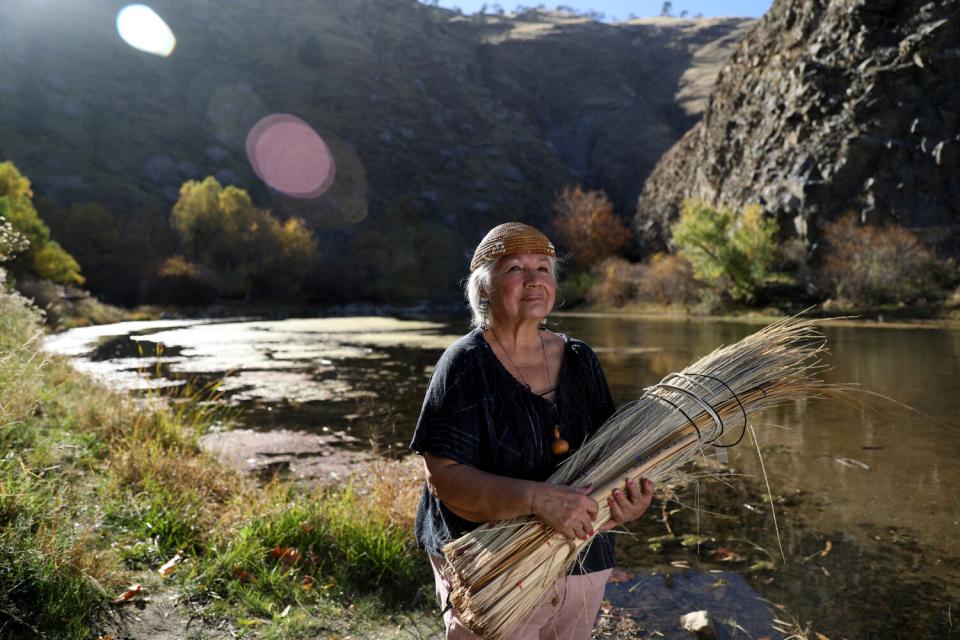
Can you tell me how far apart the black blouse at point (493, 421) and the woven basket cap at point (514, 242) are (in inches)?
10.9

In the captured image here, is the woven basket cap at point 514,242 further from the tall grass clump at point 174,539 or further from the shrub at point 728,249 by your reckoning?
the shrub at point 728,249

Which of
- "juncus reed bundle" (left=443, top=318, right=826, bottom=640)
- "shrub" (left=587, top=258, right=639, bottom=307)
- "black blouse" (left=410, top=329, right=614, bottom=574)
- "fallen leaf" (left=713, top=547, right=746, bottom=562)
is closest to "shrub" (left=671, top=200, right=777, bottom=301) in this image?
"shrub" (left=587, top=258, right=639, bottom=307)

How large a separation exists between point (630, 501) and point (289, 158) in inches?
3557

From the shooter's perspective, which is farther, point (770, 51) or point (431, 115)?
point (431, 115)

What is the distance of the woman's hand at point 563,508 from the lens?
1853 mm

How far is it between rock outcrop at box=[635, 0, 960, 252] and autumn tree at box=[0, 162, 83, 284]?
47.8 metres

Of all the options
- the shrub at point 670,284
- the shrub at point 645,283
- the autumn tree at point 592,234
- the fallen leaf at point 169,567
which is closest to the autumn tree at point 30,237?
the fallen leaf at point 169,567

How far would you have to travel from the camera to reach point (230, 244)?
187 feet

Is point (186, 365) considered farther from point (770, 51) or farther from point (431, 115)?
point (431, 115)

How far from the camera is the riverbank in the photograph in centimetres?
314

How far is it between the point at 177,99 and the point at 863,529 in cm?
9960

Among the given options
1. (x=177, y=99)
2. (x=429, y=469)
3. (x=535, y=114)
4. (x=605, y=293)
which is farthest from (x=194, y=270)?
(x=535, y=114)

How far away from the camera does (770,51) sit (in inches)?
2159

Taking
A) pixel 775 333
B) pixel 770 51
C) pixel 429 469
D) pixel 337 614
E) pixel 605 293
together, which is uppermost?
pixel 770 51
